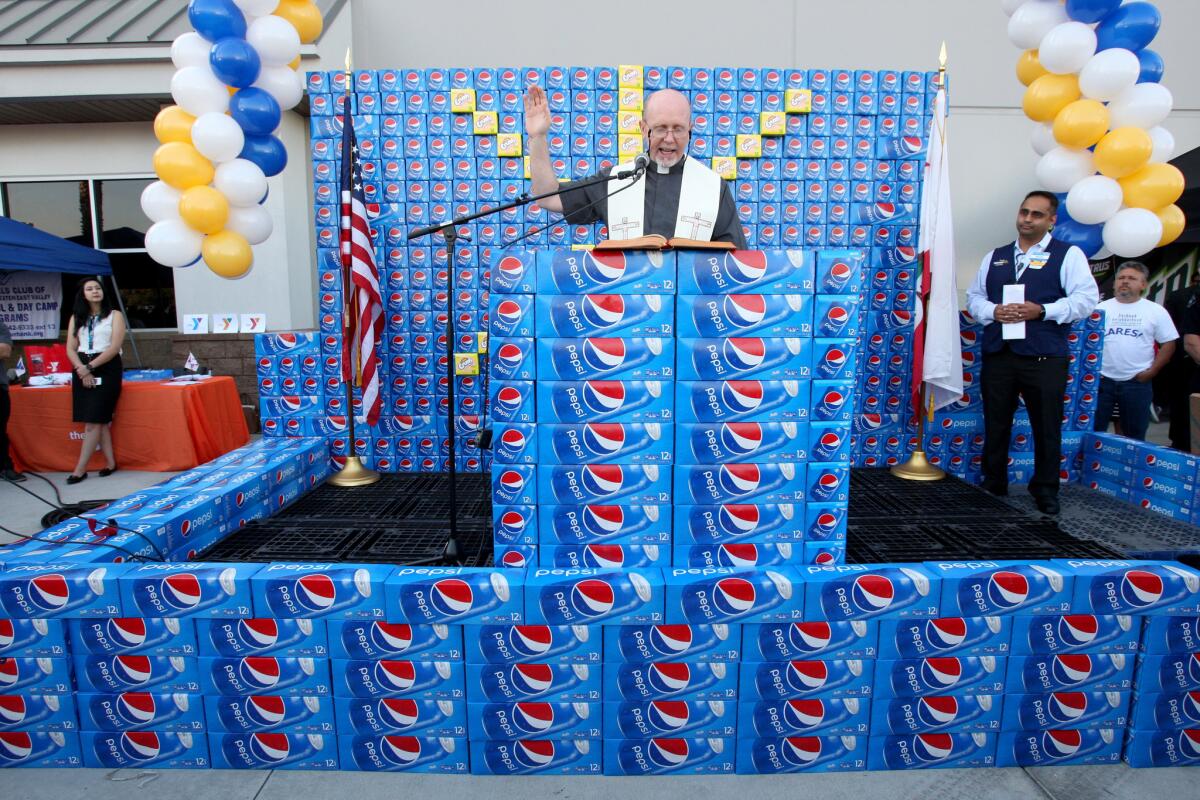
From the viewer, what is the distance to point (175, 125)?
3.81m

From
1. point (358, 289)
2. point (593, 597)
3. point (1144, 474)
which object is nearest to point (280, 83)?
point (358, 289)

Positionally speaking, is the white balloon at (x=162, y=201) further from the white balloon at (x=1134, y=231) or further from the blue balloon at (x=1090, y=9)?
the white balloon at (x=1134, y=231)

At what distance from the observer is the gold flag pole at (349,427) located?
4500mm

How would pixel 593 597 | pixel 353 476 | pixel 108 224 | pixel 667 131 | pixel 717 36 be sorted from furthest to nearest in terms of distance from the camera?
pixel 108 224
pixel 717 36
pixel 353 476
pixel 667 131
pixel 593 597

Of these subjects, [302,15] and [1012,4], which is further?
[302,15]

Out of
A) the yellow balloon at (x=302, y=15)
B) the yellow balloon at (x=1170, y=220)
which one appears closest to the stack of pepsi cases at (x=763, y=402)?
the yellow balloon at (x=1170, y=220)

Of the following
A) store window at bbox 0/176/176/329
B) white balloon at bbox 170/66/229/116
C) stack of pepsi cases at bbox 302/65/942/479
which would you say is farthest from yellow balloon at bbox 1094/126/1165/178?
store window at bbox 0/176/176/329

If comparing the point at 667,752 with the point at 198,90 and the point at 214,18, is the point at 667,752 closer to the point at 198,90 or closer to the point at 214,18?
the point at 198,90

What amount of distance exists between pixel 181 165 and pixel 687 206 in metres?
3.16

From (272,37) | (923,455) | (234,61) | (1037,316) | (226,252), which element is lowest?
(923,455)

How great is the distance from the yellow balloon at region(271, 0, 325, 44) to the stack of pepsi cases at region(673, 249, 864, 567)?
12.7 feet

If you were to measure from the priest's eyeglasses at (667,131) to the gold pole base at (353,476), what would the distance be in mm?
3273

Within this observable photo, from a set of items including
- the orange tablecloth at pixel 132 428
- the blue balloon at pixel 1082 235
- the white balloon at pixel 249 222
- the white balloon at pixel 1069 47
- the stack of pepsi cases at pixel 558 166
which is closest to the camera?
the white balloon at pixel 1069 47

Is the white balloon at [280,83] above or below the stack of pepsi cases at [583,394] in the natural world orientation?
above
